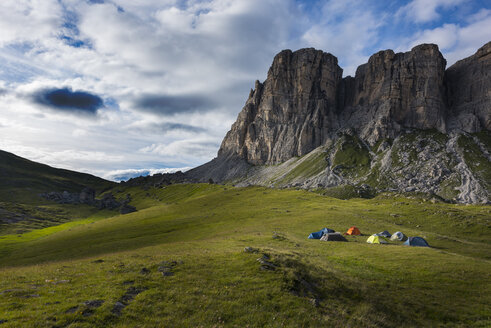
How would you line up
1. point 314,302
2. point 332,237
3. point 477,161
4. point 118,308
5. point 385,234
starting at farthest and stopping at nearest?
point 477,161
point 385,234
point 332,237
point 314,302
point 118,308

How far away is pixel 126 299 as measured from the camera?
58.7ft

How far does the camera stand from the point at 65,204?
198 meters

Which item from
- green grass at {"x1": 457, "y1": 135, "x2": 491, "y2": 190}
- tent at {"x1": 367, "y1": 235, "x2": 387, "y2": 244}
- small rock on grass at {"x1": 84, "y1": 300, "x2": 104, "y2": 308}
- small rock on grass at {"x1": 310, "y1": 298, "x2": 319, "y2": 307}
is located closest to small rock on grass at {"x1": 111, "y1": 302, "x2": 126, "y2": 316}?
small rock on grass at {"x1": 84, "y1": 300, "x2": 104, "y2": 308}

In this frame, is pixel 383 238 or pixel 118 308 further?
pixel 383 238

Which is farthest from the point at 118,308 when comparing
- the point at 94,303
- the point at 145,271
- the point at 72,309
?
the point at 145,271

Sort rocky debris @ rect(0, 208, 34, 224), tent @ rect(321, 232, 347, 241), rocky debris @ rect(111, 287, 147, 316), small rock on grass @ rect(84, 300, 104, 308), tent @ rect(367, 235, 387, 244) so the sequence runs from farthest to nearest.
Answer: rocky debris @ rect(0, 208, 34, 224), tent @ rect(321, 232, 347, 241), tent @ rect(367, 235, 387, 244), small rock on grass @ rect(84, 300, 104, 308), rocky debris @ rect(111, 287, 147, 316)

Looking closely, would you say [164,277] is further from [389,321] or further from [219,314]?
[389,321]

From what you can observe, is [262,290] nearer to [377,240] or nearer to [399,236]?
[377,240]

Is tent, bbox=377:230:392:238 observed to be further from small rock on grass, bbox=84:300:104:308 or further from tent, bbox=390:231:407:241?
small rock on grass, bbox=84:300:104:308

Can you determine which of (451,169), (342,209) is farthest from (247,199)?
(451,169)

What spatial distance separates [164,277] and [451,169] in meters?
222

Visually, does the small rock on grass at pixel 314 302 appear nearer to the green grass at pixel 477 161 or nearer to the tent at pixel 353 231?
the tent at pixel 353 231

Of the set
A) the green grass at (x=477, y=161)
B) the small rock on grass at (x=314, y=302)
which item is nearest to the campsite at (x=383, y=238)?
the small rock on grass at (x=314, y=302)

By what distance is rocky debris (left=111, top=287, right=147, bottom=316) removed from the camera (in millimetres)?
16231
